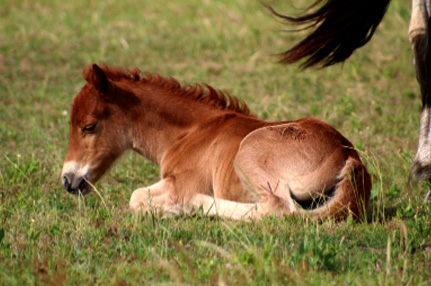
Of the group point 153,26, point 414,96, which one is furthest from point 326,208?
point 153,26

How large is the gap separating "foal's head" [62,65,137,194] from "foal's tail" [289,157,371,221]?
1986mm

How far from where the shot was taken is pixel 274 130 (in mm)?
4734

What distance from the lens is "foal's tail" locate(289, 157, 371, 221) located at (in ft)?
13.8

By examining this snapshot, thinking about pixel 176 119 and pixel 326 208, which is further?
pixel 176 119

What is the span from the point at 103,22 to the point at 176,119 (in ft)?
22.4

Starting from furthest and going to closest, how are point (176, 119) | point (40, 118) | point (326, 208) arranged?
point (40, 118), point (176, 119), point (326, 208)

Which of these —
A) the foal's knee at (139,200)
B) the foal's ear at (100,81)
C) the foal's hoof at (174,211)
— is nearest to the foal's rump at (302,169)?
the foal's hoof at (174,211)

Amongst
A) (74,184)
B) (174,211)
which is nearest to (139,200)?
(174,211)

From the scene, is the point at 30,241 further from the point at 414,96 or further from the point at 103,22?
the point at 103,22

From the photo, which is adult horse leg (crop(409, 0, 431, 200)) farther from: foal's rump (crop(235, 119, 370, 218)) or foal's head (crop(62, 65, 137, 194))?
foal's head (crop(62, 65, 137, 194))

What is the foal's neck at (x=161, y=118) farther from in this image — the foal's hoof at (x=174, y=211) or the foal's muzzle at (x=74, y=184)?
the foal's hoof at (x=174, y=211)

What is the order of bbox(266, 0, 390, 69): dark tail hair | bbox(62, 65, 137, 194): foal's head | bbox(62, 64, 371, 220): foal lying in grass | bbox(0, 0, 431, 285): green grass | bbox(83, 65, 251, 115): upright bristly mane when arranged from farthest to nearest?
bbox(83, 65, 251, 115): upright bristly mane
bbox(62, 65, 137, 194): foal's head
bbox(266, 0, 390, 69): dark tail hair
bbox(62, 64, 371, 220): foal lying in grass
bbox(0, 0, 431, 285): green grass

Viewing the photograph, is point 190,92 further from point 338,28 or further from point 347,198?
Answer: point 347,198

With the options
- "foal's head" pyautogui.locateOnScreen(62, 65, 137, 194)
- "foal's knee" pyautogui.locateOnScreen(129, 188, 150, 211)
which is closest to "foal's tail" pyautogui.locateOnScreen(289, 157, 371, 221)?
"foal's knee" pyautogui.locateOnScreen(129, 188, 150, 211)
